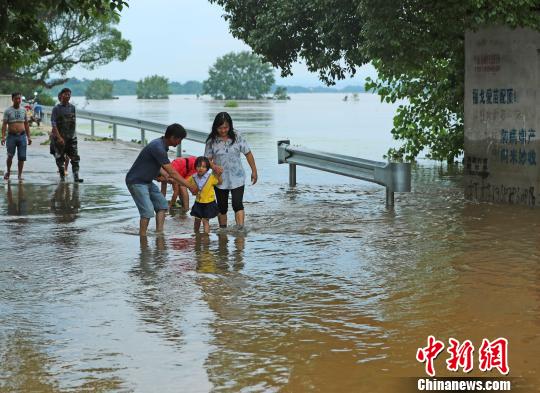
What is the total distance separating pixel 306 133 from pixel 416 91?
2224cm

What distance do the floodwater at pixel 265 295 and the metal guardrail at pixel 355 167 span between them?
39cm

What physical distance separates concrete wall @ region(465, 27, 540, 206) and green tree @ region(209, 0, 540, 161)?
500 millimetres

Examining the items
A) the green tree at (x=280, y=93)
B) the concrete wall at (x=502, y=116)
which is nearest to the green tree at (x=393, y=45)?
the concrete wall at (x=502, y=116)

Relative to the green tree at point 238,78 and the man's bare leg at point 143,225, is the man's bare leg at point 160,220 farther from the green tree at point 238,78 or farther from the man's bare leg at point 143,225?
the green tree at point 238,78

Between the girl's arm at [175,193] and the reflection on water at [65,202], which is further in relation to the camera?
the girl's arm at [175,193]

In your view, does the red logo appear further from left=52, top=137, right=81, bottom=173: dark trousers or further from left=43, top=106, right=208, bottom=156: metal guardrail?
left=43, top=106, right=208, bottom=156: metal guardrail

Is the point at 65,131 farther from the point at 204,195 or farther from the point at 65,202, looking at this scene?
the point at 204,195

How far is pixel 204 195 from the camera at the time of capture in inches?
511

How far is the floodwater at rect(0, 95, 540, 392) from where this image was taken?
267 inches

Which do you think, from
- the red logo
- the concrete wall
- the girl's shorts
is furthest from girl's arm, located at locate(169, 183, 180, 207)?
the red logo

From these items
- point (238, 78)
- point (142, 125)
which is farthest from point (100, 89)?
point (142, 125)

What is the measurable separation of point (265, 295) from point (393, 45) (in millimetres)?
9146

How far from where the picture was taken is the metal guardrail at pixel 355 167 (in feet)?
49.5

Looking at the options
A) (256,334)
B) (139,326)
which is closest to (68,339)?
(139,326)
